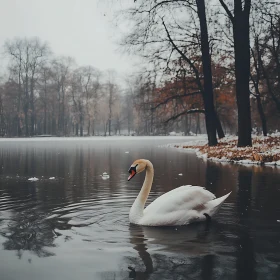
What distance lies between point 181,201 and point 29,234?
2210 millimetres

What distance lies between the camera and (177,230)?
573cm

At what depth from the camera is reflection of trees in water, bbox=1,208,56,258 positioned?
16.0 ft

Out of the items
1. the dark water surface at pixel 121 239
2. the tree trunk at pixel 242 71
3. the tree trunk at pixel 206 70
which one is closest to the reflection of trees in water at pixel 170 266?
the dark water surface at pixel 121 239

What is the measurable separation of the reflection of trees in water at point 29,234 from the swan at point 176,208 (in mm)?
1332

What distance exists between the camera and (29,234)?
18.1ft

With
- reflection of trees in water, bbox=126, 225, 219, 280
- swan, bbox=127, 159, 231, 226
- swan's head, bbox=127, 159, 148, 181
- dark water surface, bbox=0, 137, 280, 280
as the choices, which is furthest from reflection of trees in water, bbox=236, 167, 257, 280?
swan's head, bbox=127, 159, 148, 181

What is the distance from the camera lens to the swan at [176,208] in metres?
5.86

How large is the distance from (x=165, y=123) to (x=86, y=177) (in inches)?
553

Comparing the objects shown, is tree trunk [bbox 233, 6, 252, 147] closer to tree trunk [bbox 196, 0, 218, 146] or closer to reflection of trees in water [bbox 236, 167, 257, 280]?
tree trunk [bbox 196, 0, 218, 146]

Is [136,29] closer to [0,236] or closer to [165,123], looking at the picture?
[165,123]

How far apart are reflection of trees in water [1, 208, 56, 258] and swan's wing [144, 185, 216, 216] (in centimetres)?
155

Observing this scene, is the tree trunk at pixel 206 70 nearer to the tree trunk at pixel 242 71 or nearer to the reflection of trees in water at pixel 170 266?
the tree trunk at pixel 242 71

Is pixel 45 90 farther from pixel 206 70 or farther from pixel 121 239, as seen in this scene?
pixel 121 239

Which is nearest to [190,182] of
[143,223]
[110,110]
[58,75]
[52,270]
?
[143,223]
